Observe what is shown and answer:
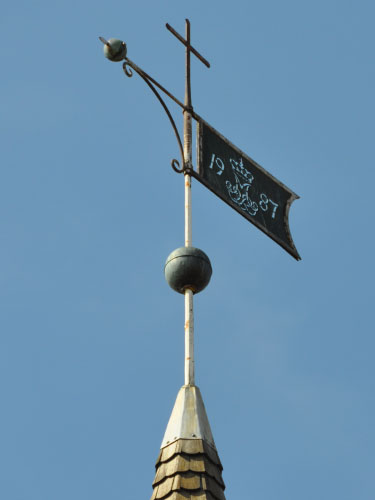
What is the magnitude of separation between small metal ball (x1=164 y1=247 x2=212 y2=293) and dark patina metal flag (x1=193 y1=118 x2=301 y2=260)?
3.42 feet

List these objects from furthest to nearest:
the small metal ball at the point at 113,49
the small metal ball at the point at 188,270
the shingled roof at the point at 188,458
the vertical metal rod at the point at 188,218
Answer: the small metal ball at the point at 113,49
the small metal ball at the point at 188,270
the vertical metal rod at the point at 188,218
the shingled roof at the point at 188,458

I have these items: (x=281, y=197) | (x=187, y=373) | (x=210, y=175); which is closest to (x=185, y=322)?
(x=187, y=373)

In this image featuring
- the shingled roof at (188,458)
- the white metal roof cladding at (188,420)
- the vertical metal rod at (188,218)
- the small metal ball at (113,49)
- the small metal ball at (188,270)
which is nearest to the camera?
the shingled roof at (188,458)

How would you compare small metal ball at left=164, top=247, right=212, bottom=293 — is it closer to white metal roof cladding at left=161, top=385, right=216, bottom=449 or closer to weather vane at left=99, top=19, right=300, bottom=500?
weather vane at left=99, top=19, right=300, bottom=500

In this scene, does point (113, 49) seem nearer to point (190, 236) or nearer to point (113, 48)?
point (113, 48)

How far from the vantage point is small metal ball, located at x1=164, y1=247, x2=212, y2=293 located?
31.4 ft

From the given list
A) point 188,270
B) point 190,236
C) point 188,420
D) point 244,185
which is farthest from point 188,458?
point 244,185

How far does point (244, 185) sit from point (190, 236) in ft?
4.41

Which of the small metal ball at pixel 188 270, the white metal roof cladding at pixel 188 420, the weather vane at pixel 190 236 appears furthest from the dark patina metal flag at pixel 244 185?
the white metal roof cladding at pixel 188 420

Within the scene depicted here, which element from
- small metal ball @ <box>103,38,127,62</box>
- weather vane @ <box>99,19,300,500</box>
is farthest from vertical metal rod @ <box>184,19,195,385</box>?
small metal ball @ <box>103,38,127,62</box>

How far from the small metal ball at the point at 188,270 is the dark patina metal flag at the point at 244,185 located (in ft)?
3.42

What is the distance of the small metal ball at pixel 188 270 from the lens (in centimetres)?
958

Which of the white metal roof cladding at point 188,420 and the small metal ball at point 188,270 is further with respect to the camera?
the small metal ball at point 188,270

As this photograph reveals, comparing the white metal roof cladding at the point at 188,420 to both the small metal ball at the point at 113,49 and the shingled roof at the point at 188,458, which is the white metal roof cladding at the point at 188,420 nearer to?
the shingled roof at the point at 188,458
